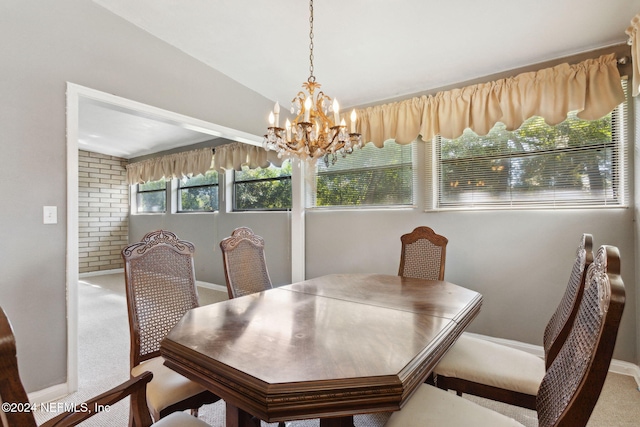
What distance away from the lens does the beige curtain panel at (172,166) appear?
511 centimetres

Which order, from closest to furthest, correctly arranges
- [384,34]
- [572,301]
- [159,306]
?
[572,301]
[159,306]
[384,34]

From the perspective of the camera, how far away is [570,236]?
2.45m

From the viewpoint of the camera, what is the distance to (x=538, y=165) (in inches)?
103

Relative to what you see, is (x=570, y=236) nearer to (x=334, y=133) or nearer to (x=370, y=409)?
(x=334, y=133)

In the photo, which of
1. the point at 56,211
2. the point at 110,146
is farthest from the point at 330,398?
the point at 110,146

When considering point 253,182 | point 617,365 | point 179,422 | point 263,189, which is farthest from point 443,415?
point 253,182

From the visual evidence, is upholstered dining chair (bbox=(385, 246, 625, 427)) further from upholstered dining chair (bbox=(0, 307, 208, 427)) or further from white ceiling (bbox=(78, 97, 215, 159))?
white ceiling (bbox=(78, 97, 215, 159))

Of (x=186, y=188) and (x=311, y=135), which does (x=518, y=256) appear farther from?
(x=186, y=188)

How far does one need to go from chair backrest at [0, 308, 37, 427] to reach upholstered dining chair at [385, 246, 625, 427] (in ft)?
3.38

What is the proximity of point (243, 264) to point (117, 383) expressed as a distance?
1.29 meters

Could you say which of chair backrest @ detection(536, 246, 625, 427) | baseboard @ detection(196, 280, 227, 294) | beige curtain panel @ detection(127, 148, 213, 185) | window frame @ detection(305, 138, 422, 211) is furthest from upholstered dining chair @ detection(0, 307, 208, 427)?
beige curtain panel @ detection(127, 148, 213, 185)

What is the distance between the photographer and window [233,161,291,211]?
179 inches

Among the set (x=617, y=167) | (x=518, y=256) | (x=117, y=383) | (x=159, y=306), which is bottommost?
(x=117, y=383)

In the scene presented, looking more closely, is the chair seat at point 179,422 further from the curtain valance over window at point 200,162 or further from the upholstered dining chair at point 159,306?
the curtain valance over window at point 200,162
